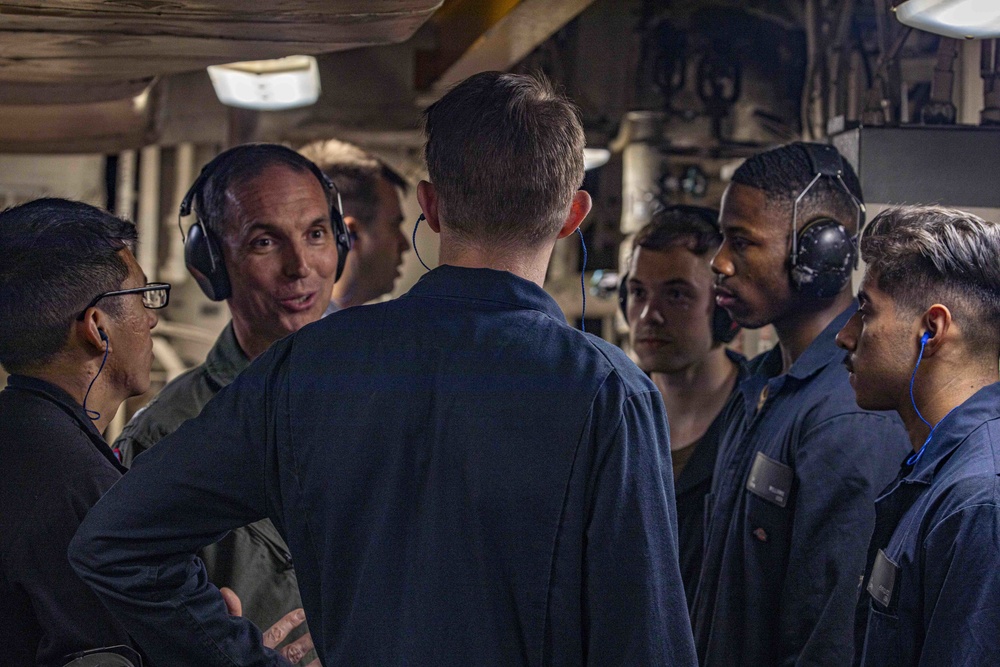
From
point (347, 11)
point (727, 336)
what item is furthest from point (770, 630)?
point (347, 11)

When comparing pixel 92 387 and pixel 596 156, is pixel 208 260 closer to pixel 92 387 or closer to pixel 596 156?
pixel 92 387

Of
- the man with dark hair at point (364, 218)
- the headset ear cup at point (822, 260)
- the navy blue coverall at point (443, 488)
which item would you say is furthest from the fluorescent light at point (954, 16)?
the man with dark hair at point (364, 218)

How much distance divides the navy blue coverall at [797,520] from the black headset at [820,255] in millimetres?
107

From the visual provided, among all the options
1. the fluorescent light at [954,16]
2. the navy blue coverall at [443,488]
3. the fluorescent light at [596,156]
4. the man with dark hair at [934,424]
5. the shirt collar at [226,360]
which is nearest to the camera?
the navy blue coverall at [443,488]

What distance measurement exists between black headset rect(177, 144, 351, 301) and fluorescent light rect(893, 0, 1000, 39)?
1464mm

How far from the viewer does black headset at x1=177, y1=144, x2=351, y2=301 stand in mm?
2742

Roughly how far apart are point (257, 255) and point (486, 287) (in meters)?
1.25

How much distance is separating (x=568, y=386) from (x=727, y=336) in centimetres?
218

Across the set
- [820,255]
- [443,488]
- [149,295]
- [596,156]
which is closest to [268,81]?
[596,156]

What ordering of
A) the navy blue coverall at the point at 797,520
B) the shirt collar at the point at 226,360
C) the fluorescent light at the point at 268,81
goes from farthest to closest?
1. the fluorescent light at the point at 268,81
2. the shirt collar at the point at 226,360
3. the navy blue coverall at the point at 797,520

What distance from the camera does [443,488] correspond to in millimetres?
1562

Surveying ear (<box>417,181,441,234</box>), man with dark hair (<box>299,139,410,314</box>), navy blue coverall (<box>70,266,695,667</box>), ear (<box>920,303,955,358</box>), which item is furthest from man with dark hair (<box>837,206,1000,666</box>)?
man with dark hair (<box>299,139,410,314</box>)

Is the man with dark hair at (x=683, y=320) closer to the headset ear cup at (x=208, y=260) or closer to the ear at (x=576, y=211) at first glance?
the headset ear cup at (x=208, y=260)

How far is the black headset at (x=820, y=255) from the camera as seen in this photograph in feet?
9.53
